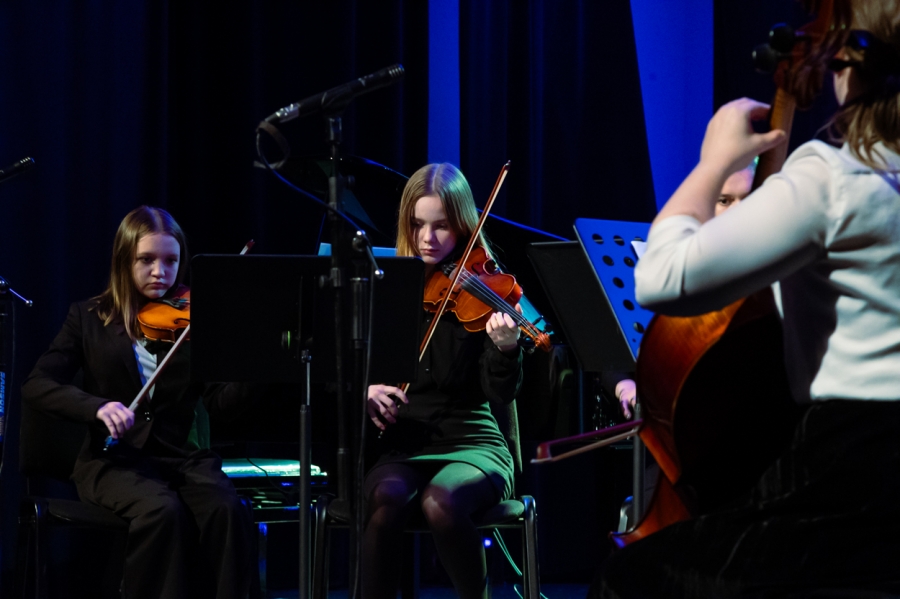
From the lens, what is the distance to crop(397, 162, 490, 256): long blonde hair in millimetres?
2588

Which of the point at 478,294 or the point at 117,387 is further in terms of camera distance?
the point at 117,387

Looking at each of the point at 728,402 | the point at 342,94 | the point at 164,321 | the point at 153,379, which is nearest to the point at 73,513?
the point at 153,379

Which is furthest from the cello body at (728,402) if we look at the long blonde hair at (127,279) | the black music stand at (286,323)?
the long blonde hair at (127,279)

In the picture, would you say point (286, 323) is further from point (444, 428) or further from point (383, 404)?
point (444, 428)

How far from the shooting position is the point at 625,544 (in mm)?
1172

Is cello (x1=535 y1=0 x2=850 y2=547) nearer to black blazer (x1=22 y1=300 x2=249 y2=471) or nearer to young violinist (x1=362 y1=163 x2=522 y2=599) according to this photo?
young violinist (x1=362 y1=163 x2=522 y2=599)

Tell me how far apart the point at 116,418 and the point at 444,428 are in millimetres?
814

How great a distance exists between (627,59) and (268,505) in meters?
2.53

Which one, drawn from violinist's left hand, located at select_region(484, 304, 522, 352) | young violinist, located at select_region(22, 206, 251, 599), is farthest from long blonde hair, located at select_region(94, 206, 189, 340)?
violinist's left hand, located at select_region(484, 304, 522, 352)

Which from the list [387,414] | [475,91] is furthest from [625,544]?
[475,91]

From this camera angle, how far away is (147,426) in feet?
8.25

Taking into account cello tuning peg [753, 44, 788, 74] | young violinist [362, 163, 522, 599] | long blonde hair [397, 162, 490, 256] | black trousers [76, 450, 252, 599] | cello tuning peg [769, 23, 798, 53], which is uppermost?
cello tuning peg [769, 23, 798, 53]

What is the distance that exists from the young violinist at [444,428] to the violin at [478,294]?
0.12ft

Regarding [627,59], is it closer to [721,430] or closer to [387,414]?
[387,414]
